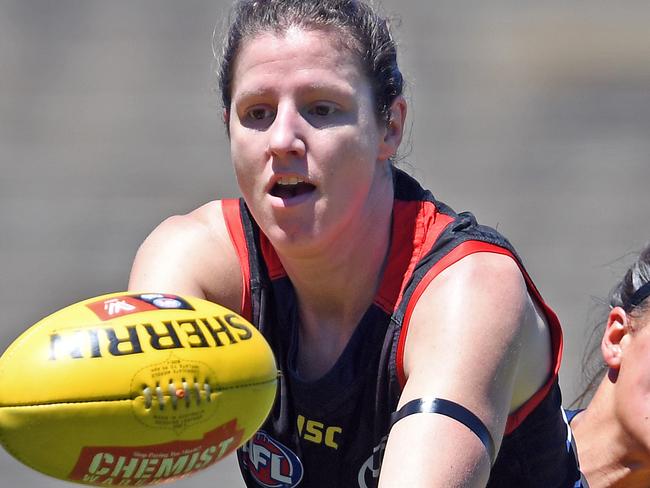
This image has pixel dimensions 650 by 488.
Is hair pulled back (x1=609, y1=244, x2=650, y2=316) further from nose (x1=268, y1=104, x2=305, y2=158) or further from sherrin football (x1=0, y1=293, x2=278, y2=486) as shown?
sherrin football (x1=0, y1=293, x2=278, y2=486)

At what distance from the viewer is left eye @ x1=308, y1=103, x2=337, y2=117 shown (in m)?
2.44

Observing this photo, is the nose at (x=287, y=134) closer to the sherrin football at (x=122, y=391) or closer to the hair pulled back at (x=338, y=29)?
the hair pulled back at (x=338, y=29)

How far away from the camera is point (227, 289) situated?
266cm

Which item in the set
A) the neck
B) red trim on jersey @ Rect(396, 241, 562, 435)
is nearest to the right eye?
red trim on jersey @ Rect(396, 241, 562, 435)

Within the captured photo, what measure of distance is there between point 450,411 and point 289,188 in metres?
0.58

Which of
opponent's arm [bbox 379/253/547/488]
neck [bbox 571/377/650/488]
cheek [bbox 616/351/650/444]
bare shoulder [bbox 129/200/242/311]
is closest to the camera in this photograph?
opponent's arm [bbox 379/253/547/488]

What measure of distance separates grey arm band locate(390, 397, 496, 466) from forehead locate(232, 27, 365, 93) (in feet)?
2.22

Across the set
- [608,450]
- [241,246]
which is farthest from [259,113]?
[608,450]

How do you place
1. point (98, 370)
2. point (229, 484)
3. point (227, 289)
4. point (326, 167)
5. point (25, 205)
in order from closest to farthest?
point (98, 370)
point (326, 167)
point (227, 289)
point (229, 484)
point (25, 205)

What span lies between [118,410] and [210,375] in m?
0.17

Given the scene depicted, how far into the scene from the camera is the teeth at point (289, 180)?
7.91ft

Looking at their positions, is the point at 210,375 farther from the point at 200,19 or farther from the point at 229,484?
the point at 200,19

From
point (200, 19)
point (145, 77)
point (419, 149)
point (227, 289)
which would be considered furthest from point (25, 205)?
point (227, 289)

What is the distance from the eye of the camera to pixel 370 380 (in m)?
2.51
